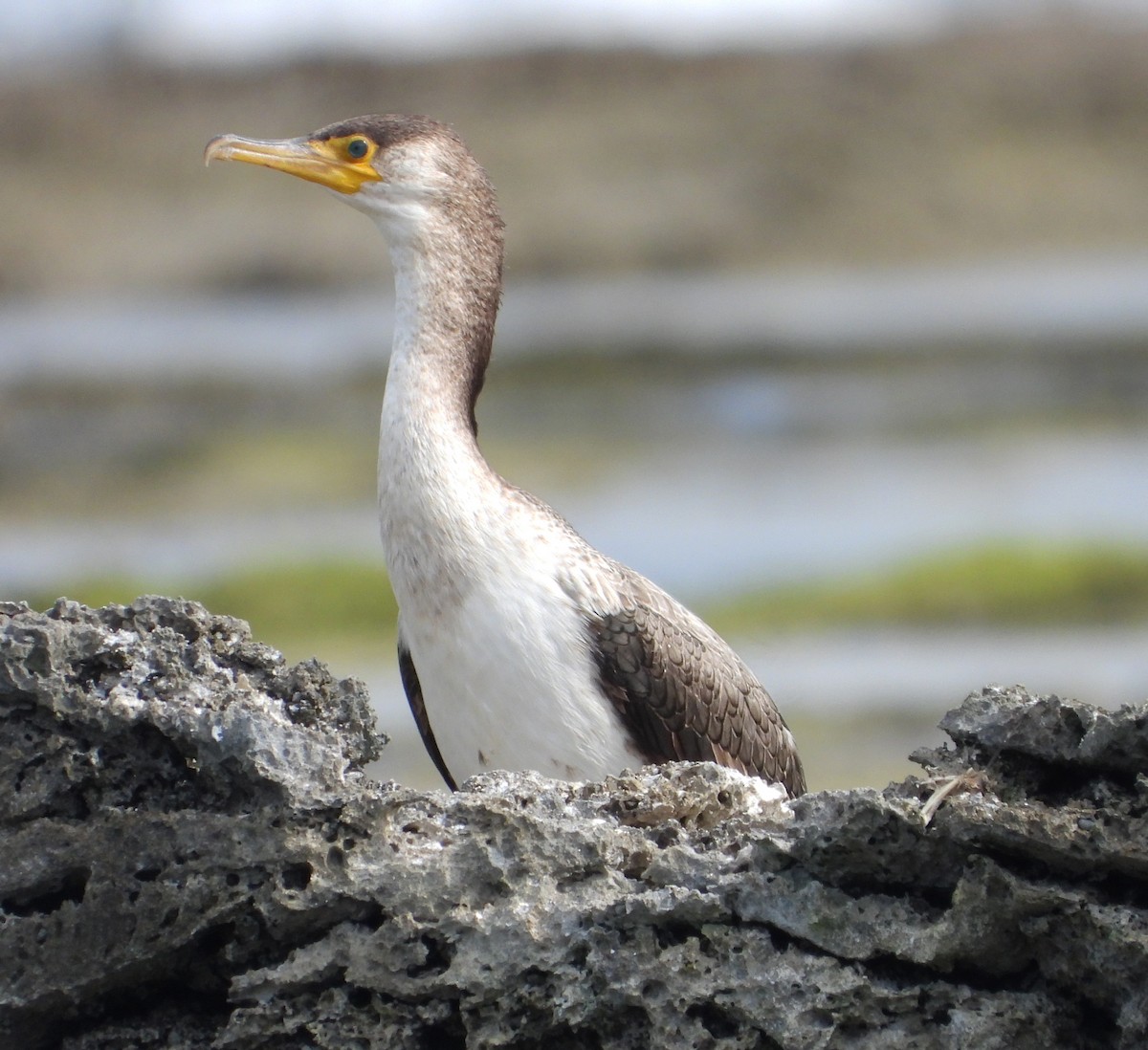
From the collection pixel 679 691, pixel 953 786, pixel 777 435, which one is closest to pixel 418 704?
pixel 679 691

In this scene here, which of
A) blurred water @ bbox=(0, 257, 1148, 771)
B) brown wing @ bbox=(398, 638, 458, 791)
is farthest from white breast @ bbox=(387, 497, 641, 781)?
blurred water @ bbox=(0, 257, 1148, 771)

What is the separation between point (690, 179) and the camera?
3816cm

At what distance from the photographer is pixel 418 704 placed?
5844 millimetres

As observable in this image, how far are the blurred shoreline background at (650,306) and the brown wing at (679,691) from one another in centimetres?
1163

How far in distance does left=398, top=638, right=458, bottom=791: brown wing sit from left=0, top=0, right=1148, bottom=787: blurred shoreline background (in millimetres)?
11515

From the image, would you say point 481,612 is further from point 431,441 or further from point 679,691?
point 679,691

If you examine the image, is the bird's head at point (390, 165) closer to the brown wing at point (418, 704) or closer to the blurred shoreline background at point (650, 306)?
the brown wing at point (418, 704)

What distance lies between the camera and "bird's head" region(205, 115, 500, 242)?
5.59 meters

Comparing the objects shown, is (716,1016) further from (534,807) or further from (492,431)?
(492,431)

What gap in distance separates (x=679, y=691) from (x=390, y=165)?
161 cm

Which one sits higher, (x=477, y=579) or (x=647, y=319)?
(x=647, y=319)

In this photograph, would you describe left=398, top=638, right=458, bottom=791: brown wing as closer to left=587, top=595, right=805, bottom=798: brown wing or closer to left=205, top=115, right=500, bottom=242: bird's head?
left=587, top=595, right=805, bottom=798: brown wing

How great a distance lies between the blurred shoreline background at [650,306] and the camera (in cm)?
2153

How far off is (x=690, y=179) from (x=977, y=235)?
19.8 ft
